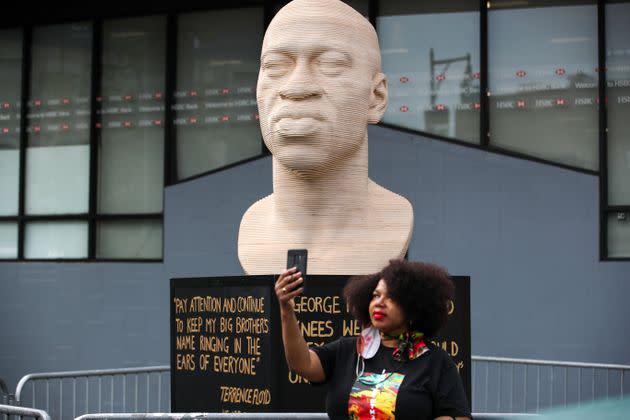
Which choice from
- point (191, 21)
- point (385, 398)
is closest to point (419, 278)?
point (385, 398)

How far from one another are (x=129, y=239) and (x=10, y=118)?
234cm

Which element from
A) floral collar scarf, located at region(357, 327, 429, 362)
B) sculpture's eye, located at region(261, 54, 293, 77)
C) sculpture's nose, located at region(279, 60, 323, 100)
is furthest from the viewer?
sculpture's eye, located at region(261, 54, 293, 77)

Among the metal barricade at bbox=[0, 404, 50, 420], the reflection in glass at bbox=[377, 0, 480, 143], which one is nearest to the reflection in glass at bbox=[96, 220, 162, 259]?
the reflection in glass at bbox=[377, 0, 480, 143]

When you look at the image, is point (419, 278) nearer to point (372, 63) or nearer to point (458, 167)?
point (372, 63)

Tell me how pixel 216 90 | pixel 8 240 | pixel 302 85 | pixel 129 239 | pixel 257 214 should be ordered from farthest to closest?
1. pixel 8 240
2. pixel 129 239
3. pixel 216 90
4. pixel 257 214
5. pixel 302 85

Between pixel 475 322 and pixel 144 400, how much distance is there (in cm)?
376

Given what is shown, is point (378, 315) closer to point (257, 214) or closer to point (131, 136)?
point (257, 214)

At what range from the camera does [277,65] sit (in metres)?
8.28

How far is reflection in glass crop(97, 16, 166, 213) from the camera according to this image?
551 inches

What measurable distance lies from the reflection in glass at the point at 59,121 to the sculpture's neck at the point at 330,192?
6.27m

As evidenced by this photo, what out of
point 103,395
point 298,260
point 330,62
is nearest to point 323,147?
point 330,62

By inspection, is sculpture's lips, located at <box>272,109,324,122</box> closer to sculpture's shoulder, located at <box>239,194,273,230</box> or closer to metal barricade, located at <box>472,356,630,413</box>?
sculpture's shoulder, located at <box>239,194,273,230</box>

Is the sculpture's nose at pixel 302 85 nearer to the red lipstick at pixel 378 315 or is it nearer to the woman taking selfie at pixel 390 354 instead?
the woman taking selfie at pixel 390 354

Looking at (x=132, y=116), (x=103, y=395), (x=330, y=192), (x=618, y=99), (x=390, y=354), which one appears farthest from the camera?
(x=132, y=116)
